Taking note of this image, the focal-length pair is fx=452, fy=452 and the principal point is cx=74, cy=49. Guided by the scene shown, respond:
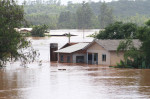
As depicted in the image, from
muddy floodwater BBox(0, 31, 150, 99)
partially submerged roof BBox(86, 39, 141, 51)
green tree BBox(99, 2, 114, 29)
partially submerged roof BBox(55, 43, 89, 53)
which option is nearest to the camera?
muddy floodwater BBox(0, 31, 150, 99)

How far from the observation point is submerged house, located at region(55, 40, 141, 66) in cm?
4466

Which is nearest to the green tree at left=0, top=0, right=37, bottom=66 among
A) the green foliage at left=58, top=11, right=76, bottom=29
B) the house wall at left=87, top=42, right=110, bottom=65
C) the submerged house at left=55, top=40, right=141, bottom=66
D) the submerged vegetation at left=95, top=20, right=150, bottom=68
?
the submerged vegetation at left=95, top=20, right=150, bottom=68

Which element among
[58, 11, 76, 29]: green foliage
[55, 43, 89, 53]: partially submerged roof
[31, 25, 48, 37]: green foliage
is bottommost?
[55, 43, 89, 53]: partially submerged roof

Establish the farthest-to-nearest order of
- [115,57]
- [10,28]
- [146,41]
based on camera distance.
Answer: [115,57] → [146,41] → [10,28]

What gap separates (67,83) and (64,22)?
396 ft

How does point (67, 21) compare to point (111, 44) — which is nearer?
point (111, 44)

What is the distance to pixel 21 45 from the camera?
93.9 ft

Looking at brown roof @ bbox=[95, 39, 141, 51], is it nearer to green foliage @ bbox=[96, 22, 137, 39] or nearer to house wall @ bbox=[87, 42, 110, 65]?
house wall @ bbox=[87, 42, 110, 65]

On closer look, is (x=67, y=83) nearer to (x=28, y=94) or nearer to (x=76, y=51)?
(x=28, y=94)

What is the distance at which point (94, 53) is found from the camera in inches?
1858

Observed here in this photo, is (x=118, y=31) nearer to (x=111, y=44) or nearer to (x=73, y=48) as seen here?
(x=73, y=48)

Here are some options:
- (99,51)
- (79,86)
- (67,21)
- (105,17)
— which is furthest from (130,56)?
(67,21)

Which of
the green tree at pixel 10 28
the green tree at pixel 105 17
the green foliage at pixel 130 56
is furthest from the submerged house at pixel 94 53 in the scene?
the green tree at pixel 105 17

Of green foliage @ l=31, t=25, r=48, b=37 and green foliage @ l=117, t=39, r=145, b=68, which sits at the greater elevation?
green foliage @ l=31, t=25, r=48, b=37
